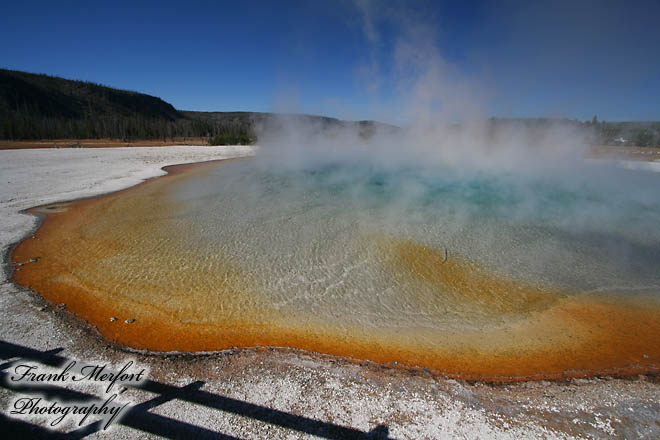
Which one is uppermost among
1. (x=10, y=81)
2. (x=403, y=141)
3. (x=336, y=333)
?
(x=10, y=81)

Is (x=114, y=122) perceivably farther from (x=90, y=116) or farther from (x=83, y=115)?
(x=83, y=115)

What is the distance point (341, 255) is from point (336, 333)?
201cm

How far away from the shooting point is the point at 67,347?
113 inches

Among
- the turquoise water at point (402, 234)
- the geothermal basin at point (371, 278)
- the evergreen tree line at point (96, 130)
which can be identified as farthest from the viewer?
the evergreen tree line at point (96, 130)

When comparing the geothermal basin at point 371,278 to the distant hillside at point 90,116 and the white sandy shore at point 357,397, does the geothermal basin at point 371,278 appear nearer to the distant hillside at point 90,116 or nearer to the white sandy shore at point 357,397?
the white sandy shore at point 357,397

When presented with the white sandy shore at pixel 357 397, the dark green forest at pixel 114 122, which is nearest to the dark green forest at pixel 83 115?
the dark green forest at pixel 114 122

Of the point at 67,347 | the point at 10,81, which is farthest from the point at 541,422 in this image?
the point at 10,81

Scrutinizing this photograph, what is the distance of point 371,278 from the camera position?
4.68m

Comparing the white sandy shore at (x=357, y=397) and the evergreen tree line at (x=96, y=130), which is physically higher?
the evergreen tree line at (x=96, y=130)

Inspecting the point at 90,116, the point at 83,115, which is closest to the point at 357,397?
the point at 90,116

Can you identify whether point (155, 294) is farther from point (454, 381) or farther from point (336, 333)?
point (454, 381)

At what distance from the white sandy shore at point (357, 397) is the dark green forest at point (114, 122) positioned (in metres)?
23.6

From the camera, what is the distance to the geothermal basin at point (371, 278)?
10.8 ft

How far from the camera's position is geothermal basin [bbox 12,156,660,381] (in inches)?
129
